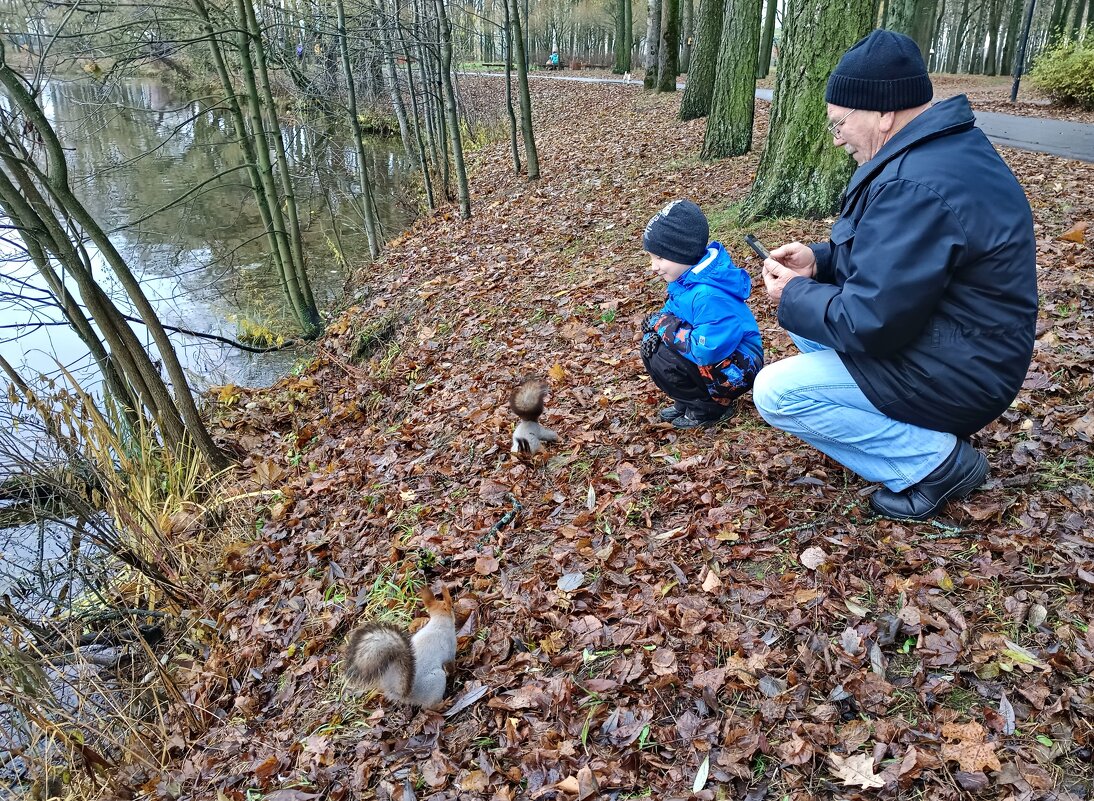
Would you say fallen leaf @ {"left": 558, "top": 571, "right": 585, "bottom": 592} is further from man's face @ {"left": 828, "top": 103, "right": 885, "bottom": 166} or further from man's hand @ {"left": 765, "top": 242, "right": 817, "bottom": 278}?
man's face @ {"left": 828, "top": 103, "right": 885, "bottom": 166}

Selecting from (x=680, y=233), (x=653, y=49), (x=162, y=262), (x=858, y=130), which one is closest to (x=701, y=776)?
(x=680, y=233)

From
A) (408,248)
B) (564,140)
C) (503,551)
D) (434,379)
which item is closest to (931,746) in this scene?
(503,551)

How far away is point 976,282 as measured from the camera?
243cm

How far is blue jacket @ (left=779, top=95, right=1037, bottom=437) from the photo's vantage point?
2346mm

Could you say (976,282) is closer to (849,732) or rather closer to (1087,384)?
(849,732)

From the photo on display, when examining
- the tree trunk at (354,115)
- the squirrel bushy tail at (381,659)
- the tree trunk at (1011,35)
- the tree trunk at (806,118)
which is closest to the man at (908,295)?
the squirrel bushy tail at (381,659)

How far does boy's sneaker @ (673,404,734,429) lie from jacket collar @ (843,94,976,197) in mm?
1700

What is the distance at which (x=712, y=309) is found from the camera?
3.57 meters

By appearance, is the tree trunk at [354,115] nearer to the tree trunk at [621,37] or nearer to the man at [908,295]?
the man at [908,295]

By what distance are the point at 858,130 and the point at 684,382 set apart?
Result: 5.16 ft

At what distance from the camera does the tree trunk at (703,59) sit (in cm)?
1250

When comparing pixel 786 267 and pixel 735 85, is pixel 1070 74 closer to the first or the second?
pixel 735 85

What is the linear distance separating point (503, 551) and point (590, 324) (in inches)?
111

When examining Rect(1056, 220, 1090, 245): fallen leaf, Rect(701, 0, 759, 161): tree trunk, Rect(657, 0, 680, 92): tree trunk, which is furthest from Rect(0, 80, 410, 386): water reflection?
Rect(1056, 220, 1090, 245): fallen leaf
